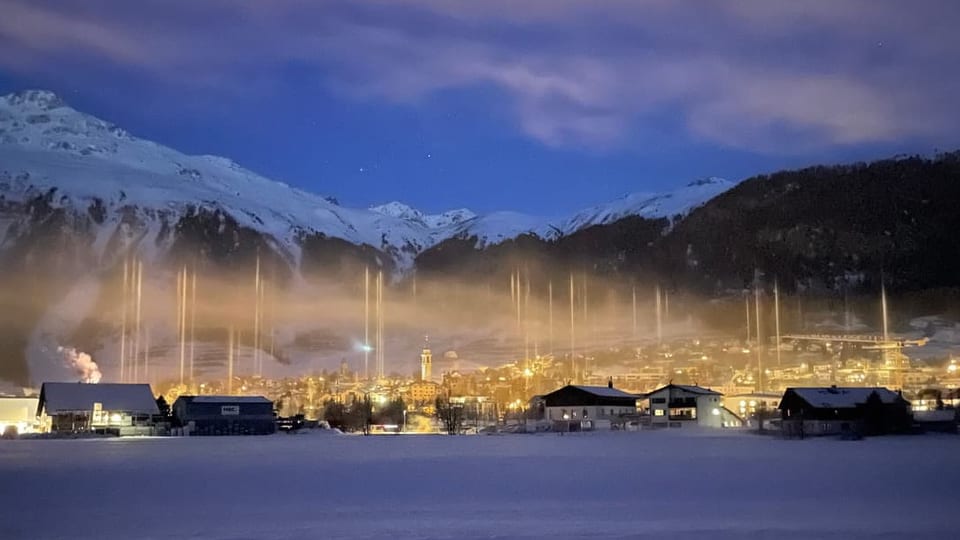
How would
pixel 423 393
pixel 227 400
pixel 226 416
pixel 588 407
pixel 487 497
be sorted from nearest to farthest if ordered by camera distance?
pixel 487 497 < pixel 226 416 < pixel 588 407 < pixel 227 400 < pixel 423 393

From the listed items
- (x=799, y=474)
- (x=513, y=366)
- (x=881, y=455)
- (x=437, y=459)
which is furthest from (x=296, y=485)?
(x=513, y=366)

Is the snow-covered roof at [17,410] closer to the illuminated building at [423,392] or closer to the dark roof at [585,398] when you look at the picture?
the dark roof at [585,398]

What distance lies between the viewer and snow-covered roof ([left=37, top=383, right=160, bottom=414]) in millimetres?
95375

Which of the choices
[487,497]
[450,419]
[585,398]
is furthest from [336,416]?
[487,497]

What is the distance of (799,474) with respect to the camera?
3247 cm

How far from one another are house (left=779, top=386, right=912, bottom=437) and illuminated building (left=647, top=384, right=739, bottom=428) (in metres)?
12.0

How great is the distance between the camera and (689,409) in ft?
312

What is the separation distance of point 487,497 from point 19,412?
3604 inches

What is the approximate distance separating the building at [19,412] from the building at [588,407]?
52.7m

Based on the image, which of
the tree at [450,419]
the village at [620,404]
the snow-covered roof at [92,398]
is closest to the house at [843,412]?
the village at [620,404]

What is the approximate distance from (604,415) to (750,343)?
79.8 meters

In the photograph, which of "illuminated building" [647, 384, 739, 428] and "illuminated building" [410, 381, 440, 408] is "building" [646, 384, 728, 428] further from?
"illuminated building" [410, 381, 440, 408]

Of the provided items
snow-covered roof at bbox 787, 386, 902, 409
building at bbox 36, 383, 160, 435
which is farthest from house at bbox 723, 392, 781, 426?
building at bbox 36, 383, 160, 435

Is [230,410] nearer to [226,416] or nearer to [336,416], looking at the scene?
[226,416]
